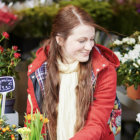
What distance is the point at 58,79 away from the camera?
234cm

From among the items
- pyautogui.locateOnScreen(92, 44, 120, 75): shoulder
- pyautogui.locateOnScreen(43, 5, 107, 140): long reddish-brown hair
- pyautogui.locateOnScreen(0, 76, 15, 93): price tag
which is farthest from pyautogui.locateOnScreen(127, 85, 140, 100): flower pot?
pyautogui.locateOnScreen(0, 76, 15, 93): price tag

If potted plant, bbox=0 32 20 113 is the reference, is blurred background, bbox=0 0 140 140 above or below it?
above

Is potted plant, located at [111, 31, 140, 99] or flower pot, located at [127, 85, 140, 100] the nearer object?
potted plant, located at [111, 31, 140, 99]

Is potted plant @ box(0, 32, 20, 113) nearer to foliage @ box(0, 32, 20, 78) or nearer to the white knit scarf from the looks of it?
foliage @ box(0, 32, 20, 78)

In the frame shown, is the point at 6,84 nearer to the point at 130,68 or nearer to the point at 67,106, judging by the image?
the point at 67,106

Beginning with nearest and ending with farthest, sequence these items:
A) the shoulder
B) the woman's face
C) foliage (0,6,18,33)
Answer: the woman's face
the shoulder
foliage (0,6,18,33)

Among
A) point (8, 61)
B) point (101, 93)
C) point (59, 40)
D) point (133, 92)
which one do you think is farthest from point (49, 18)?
point (101, 93)

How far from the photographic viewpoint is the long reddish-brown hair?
2209mm

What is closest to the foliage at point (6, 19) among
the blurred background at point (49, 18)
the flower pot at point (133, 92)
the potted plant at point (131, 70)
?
the blurred background at point (49, 18)

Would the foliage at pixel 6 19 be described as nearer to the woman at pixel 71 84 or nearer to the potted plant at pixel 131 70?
the potted plant at pixel 131 70

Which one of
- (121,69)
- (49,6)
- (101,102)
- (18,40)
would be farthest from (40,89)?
(49,6)

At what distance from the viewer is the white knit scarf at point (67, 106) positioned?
232 cm

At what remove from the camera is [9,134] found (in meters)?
2.05

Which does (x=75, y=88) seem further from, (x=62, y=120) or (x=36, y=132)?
(x=36, y=132)
